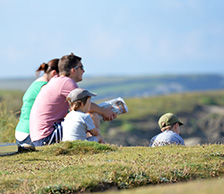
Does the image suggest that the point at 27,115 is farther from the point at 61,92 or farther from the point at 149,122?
the point at 149,122

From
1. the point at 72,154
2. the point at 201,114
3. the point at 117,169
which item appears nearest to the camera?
the point at 117,169

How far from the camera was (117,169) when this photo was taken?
6.08 metres

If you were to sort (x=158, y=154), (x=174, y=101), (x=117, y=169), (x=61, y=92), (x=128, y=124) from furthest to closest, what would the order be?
(x=174, y=101), (x=128, y=124), (x=61, y=92), (x=158, y=154), (x=117, y=169)

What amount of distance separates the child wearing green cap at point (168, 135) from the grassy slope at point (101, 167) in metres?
0.75

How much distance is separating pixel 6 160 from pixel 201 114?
257 ft

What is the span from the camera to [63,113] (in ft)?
31.0

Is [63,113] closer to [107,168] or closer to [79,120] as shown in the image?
[79,120]

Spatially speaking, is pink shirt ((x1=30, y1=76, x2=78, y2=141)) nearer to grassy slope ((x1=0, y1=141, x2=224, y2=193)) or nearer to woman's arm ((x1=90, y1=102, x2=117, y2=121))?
woman's arm ((x1=90, y1=102, x2=117, y2=121))

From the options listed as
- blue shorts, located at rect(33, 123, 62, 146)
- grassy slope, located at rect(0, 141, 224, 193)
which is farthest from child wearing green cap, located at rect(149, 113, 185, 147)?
blue shorts, located at rect(33, 123, 62, 146)

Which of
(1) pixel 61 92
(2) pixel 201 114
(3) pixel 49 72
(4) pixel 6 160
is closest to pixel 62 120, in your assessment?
(1) pixel 61 92

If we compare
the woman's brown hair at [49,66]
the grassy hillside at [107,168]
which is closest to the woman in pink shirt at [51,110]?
the woman's brown hair at [49,66]

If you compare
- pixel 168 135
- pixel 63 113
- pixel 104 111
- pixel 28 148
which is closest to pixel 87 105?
pixel 104 111

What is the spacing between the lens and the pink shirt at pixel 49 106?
30.1 ft

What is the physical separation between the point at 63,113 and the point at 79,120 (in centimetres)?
118
